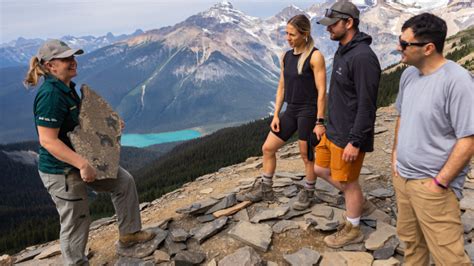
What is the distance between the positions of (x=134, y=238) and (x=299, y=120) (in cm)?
384

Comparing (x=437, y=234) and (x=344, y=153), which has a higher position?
(x=344, y=153)

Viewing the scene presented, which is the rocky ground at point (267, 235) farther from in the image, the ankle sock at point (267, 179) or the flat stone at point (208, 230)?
the ankle sock at point (267, 179)

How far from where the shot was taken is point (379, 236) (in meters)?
6.24

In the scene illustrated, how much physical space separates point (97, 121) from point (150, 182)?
8960 cm

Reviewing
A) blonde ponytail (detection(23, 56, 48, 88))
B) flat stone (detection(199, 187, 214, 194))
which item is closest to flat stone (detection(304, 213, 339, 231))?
flat stone (detection(199, 187, 214, 194))

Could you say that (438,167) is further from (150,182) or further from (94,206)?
(150,182)

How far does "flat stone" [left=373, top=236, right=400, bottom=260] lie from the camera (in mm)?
5773

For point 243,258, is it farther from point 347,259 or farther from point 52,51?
point 52,51

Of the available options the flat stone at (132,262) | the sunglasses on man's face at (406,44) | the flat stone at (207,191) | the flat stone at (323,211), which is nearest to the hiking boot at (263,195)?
the flat stone at (323,211)

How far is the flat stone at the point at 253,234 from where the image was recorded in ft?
20.9

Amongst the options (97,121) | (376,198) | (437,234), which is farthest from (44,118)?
(376,198)

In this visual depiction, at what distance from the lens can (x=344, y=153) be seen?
532 cm

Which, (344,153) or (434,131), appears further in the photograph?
(344,153)

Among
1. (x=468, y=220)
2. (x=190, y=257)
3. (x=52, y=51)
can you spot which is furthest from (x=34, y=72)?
(x=468, y=220)
